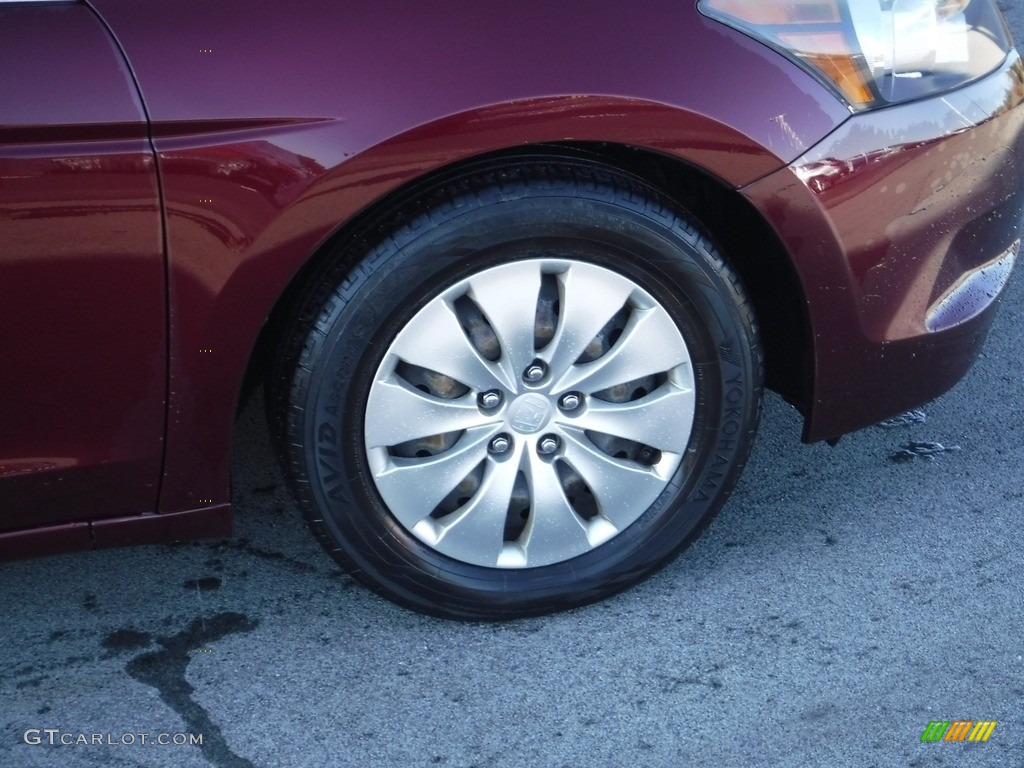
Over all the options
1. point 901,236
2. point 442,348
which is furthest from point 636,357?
point 901,236

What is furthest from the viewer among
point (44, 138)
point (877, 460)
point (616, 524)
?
point (877, 460)

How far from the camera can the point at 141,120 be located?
167 cm

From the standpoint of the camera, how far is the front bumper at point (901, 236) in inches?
78.6

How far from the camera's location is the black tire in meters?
1.89

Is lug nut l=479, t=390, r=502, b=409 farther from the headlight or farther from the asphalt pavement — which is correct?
the headlight

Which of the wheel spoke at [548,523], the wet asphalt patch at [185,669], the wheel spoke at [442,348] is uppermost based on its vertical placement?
the wheel spoke at [442,348]

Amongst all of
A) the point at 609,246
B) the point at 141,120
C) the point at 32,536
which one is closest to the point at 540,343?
the point at 609,246

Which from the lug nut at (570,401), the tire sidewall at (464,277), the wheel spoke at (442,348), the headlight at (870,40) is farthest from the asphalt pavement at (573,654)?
the headlight at (870,40)

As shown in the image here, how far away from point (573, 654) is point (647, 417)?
1.52 feet

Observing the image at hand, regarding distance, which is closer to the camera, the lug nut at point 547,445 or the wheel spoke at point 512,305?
the wheel spoke at point 512,305

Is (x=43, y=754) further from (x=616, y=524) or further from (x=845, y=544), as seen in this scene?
(x=845, y=544)

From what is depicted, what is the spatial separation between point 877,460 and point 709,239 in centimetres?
96

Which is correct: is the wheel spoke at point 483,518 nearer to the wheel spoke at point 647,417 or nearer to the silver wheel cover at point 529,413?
the silver wheel cover at point 529,413

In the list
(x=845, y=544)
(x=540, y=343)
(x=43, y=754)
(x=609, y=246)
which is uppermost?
(x=609, y=246)
